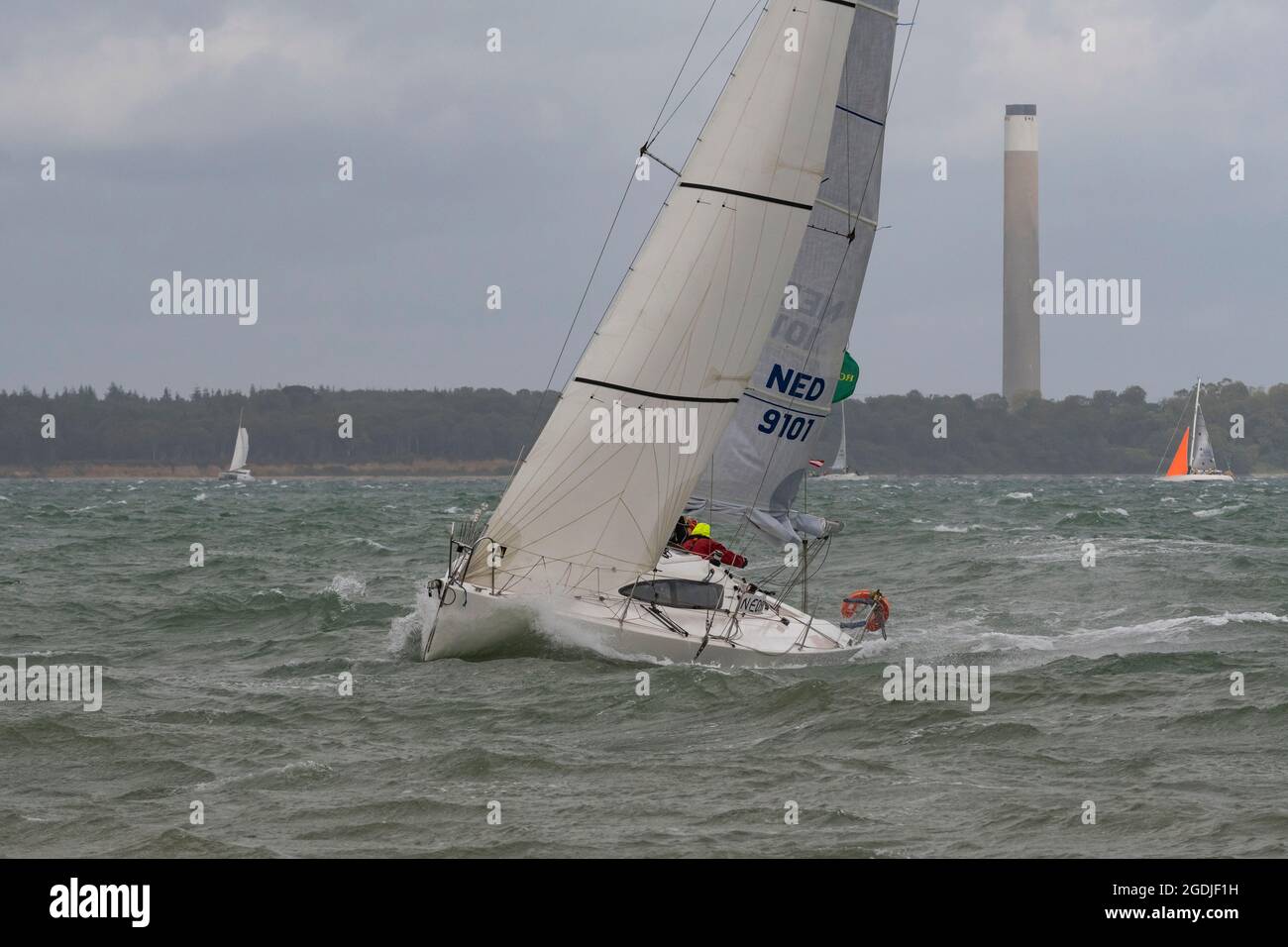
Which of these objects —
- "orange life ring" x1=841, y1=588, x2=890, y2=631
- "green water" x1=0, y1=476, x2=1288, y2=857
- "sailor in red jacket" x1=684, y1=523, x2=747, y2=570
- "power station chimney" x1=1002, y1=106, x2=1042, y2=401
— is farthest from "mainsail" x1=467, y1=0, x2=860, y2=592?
"power station chimney" x1=1002, y1=106, x2=1042, y2=401

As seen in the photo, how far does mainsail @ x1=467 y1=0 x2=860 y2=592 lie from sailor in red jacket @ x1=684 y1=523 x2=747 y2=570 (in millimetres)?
1706

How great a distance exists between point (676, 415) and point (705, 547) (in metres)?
2.39

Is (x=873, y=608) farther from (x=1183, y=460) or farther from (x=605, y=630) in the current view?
(x=1183, y=460)

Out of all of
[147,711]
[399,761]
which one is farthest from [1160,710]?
[147,711]

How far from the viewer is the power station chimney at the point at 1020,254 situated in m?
148

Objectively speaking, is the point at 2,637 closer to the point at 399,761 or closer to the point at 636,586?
the point at 636,586

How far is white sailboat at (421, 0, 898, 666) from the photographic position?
645 inches

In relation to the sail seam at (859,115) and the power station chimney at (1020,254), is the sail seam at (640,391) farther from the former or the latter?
the power station chimney at (1020,254)

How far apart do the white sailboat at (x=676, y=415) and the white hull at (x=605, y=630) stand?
19 mm

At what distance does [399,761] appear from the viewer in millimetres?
12070

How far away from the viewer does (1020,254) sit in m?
149

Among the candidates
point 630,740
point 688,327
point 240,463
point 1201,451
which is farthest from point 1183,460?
point 630,740

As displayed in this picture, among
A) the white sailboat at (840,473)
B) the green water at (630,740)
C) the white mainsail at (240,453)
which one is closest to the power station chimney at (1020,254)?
the white sailboat at (840,473)
